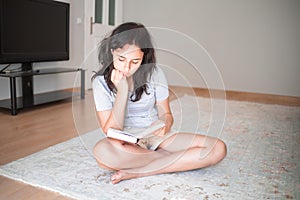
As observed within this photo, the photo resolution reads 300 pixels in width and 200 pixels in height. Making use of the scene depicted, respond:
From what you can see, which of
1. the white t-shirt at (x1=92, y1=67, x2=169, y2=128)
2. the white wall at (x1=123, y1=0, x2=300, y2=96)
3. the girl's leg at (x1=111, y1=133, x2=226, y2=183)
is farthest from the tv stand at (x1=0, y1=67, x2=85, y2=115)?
the white wall at (x1=123, y1=0, x2=300, y2=96)

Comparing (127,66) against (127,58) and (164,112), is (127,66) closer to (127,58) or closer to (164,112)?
(127,58)

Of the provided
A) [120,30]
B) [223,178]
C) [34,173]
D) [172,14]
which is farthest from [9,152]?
[172,14]

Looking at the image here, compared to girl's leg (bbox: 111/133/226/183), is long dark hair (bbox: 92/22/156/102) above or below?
above

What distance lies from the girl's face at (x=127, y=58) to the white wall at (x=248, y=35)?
3313 mm

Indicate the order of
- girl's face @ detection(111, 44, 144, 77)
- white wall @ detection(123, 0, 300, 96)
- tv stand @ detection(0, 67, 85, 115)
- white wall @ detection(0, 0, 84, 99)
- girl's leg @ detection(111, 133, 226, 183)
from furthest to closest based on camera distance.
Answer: white wall @ detection(123, 0, 300, 96) → white wall @ detection(0, 0, 84, 99) → tv stand @ detection(0, 67, 85, 115) → girl's leg @ detection(111, 133, 226, 183) → girl's face @ detection(111, 44, 144, 77)

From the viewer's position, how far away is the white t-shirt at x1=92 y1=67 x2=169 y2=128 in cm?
123

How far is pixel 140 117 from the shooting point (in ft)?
4.27

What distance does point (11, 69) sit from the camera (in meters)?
2.75

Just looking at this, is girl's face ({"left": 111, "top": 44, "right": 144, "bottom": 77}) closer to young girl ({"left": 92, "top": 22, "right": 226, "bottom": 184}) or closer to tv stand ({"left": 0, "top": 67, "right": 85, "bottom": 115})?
young girl ({"left": 92, "top": 22, "right": 226, "bottom": 184})

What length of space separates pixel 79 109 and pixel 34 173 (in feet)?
4.45

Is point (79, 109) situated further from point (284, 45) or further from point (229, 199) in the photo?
point (284, 45)

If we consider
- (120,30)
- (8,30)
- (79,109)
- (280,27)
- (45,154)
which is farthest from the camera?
(280,27)

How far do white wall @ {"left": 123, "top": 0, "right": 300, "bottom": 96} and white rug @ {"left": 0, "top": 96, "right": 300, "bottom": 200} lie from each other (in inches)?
85.8

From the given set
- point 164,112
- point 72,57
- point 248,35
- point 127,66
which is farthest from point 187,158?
point 248,35
